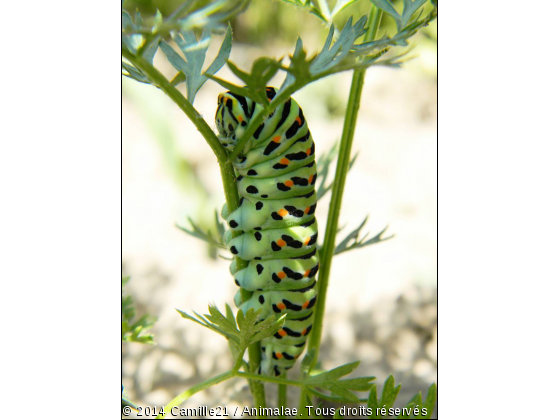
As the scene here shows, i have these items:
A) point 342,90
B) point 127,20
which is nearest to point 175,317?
point 127,20

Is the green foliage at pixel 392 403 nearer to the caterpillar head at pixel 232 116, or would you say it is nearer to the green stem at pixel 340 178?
the green stem at pixel 340 178

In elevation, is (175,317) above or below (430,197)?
below

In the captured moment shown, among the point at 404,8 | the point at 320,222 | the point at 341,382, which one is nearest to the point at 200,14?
the point at 404,8

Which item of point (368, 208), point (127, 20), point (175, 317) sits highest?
point (127, 20)

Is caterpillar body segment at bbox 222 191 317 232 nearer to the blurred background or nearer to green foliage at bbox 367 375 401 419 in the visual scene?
the blurred background
